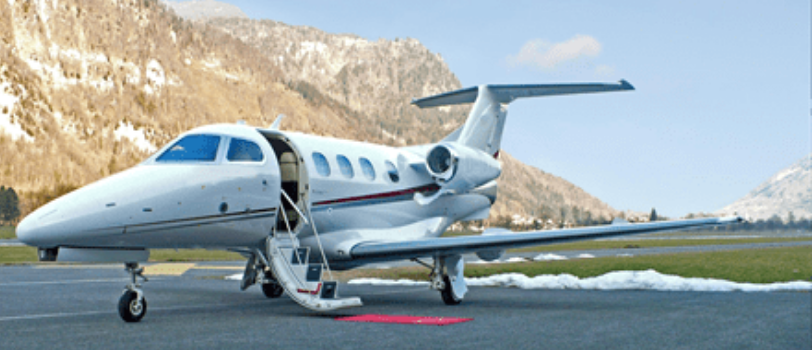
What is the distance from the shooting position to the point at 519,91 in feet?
66.5

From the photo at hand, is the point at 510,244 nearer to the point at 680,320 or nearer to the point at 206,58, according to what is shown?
the point at 680,320

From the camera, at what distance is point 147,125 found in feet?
440

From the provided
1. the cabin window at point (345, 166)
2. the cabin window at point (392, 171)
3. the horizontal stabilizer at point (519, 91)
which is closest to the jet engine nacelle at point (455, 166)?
the cabin window at point (392, 171)

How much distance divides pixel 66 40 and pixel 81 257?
134144 mm

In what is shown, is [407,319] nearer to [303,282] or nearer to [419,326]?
[419,326]

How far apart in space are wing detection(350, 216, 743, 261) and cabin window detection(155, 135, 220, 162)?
3.81m

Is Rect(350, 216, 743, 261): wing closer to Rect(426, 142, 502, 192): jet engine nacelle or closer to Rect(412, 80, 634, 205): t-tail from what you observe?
Rect(412, 80, 634, 205): t-tail

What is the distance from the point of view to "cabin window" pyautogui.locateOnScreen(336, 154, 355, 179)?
15.3m

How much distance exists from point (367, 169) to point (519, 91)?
6105mm

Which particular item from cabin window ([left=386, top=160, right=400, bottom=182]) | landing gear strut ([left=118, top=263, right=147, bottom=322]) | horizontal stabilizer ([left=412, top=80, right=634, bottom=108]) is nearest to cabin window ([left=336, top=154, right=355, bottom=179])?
cabin window ([left=386, top=160, right=400, bottom=182])

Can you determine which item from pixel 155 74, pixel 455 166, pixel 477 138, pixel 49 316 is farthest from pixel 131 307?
pixel 155 74

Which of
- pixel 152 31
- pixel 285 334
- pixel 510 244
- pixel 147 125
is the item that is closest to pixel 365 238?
pixel 510 244

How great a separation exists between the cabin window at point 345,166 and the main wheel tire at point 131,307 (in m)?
5.29

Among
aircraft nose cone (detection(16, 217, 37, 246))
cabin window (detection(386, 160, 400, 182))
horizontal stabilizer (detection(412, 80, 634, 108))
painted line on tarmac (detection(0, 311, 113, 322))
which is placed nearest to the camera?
aircraft nose cone (detection(16, 217, 37, 246))
